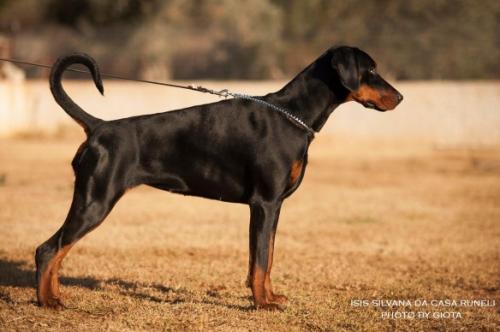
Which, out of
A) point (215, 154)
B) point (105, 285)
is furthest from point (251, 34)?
point (215, 154)

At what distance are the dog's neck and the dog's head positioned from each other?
120 millimetres

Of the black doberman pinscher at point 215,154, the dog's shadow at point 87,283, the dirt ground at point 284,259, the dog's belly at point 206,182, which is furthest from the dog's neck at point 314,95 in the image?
the dog's shadow at point 87,283

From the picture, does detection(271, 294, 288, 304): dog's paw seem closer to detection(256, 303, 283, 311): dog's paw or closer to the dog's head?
detection(256, 303, 283, 311): dog's paw

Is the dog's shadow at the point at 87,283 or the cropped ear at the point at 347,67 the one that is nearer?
the cropped ear at the point at 347,67

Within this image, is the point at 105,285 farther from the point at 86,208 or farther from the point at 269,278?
the point at 269,278

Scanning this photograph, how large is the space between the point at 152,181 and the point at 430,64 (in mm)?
28946

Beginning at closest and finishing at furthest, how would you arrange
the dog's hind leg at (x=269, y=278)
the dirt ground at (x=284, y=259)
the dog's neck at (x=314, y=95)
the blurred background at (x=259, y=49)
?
the dirt ground at (x=284, y=259), the dog's hind leg at (x=269, y=278), the dog's neck at (x=314, y=95), the blurred background at (x=259, y=49)

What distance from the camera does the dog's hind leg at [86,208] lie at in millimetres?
5070

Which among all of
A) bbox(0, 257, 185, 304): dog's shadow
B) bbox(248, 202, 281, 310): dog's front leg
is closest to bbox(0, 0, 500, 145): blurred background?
bbox(0, 257, 185, 304): dog's shadow

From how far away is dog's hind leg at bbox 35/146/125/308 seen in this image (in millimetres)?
5070

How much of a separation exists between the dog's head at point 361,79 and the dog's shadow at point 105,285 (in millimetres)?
1888

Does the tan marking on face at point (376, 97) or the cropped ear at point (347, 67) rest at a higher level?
the cropped ear at point (347, 67)

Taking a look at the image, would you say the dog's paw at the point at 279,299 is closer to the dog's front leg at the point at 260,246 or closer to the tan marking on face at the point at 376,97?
the dog's front leg at the point at 260,246

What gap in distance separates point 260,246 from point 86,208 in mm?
1304
